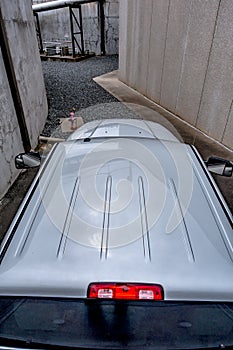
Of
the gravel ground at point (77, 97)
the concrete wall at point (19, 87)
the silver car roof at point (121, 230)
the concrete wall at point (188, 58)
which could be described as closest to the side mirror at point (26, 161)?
the silver car roof at point (121, 230)

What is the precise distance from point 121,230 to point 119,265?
169 millimetres

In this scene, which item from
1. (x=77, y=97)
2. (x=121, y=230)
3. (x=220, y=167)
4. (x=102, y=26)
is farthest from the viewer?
(x=102, y=26)

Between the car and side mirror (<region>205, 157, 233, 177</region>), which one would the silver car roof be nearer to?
the car

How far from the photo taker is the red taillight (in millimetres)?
863

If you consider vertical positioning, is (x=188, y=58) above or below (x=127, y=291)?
below

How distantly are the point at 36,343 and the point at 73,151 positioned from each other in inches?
43.5

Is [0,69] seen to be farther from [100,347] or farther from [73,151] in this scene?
[100,347]

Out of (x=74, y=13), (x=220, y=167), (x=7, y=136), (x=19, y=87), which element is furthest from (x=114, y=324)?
(x=74, y=13)

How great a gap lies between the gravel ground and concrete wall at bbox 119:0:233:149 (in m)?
1.44

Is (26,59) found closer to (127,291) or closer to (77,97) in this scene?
(77,97)

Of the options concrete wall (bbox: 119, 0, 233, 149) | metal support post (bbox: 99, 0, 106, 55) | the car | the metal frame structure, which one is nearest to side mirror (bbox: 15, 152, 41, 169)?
the car

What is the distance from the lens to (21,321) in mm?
896

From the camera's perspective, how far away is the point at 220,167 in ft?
5.62

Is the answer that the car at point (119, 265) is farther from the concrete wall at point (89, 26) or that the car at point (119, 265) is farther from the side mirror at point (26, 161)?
the concrete wall at point (89, 26)
